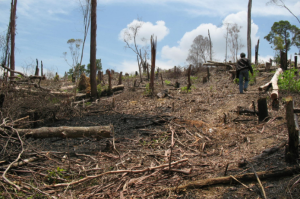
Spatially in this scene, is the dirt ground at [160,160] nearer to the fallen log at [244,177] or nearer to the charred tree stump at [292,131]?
the fallen log at [244,177]

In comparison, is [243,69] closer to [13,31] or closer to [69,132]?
[69,132]

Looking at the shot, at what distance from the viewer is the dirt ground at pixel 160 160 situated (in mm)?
3287

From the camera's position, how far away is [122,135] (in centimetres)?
614

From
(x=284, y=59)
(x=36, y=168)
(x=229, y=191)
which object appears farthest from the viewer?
(x=284, y=59)

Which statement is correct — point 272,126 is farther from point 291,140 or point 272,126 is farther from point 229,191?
point 229,191

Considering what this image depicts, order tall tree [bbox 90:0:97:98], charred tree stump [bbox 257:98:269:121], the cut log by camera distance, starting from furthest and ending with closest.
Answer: tall tree [bbox 90:0:97:98], charred tree stump [bbox 257:98:269:121], the cut log

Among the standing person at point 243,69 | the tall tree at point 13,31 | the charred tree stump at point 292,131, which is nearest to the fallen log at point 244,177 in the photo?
the charred tree stump at point 292,131

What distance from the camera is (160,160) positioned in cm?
452

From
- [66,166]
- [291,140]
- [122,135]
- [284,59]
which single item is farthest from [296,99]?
[66,166]

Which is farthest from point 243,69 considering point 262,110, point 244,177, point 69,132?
point 69,132

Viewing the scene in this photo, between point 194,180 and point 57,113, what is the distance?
663 centimetres

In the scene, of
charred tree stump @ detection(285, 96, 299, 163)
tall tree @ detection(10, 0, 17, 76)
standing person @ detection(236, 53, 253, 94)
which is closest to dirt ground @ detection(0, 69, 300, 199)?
charred tree stump @ detection(285, 96, 299, 163)

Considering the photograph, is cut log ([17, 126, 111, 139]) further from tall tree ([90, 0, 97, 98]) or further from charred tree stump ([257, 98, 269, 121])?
tall tree ([90, 0, 97, 98])

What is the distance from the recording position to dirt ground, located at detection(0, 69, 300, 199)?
129 inches
